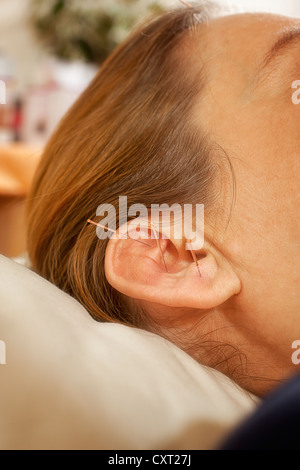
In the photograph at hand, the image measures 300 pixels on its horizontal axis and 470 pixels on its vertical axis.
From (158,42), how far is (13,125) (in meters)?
1.44

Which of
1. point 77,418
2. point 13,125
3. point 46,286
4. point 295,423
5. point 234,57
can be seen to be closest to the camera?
point 295,423

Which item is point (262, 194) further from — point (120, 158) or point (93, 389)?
point (93, 389)

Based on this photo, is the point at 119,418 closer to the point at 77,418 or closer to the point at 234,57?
the point at 77,418

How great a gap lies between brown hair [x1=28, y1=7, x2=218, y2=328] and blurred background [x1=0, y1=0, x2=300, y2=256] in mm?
870

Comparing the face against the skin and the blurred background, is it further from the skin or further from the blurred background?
the blurred background

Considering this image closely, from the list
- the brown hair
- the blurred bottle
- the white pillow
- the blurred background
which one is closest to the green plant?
the blurred background

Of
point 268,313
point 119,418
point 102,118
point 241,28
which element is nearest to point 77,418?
point 119,418

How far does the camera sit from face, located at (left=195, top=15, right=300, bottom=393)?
0.55 m

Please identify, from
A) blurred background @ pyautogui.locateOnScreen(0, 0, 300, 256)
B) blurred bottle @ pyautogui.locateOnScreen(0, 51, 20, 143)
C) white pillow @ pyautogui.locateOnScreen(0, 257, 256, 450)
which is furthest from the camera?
blurred bottle @ pyautogui.locateOnScreen(0, 51, 20, 143)

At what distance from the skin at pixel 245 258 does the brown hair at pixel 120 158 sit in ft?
0.12

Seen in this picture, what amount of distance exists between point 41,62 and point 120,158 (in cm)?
202

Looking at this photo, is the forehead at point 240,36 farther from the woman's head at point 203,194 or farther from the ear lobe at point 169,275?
the ear lobe at point 169,275

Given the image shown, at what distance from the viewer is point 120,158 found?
647 millimetres
